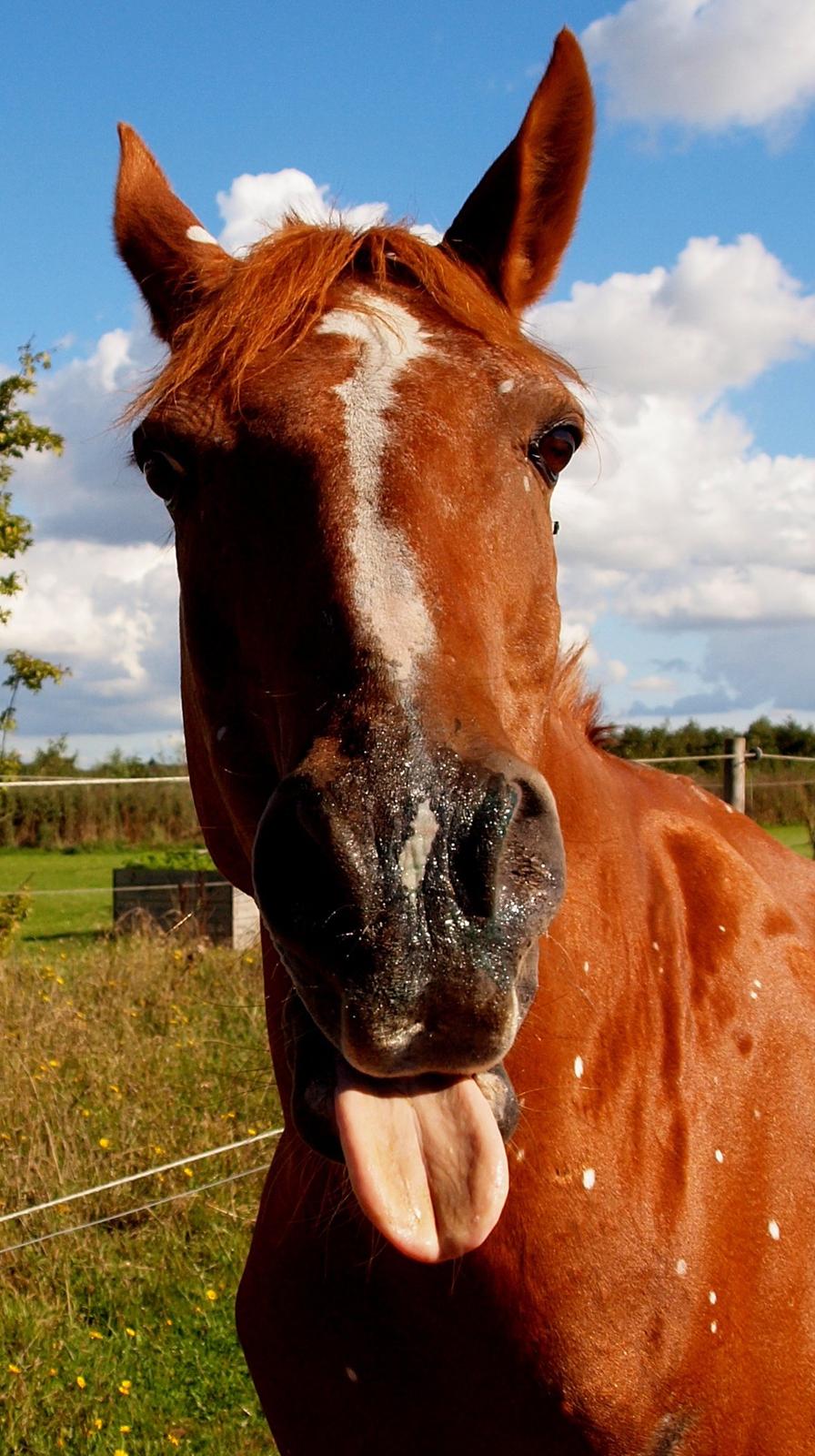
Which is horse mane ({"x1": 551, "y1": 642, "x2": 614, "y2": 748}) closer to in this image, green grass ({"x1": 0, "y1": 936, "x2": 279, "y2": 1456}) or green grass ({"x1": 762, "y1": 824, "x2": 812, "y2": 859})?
green grass ({"x1": 0, "y1": 936, "x2": 279, "y2": 1456})

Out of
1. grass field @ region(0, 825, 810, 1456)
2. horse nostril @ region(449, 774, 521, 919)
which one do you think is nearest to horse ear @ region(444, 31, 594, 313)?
horse nostril @ region(449, 774, 521, 919)

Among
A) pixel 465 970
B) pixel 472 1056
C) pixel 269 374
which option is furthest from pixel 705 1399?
pixel 269 374

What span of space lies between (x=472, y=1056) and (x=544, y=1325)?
65 centimetres

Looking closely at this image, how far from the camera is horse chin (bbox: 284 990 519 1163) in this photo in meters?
1.51

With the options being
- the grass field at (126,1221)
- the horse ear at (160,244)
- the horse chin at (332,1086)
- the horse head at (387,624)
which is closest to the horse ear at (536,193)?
the horse head at (387,624)

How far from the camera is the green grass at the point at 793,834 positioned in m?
15.1

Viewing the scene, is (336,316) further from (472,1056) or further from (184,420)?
(472,1056)

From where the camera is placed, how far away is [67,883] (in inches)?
813

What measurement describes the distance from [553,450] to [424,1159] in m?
1.23

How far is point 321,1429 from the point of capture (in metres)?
1.97

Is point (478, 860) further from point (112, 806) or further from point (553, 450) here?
point (112, 806)

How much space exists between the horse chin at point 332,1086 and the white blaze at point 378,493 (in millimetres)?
506

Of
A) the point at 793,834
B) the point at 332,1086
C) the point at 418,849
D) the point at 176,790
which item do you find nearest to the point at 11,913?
the point at 332,1086

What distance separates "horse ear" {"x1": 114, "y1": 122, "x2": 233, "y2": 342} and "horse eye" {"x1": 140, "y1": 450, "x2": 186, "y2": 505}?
0.41 metres
